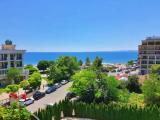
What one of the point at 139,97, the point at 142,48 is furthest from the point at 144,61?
the point at 139,97

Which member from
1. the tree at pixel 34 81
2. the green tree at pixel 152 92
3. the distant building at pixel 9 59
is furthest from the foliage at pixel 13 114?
the distant building at pixel 9 59

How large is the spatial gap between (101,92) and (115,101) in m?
2.93

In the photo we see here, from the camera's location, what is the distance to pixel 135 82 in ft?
266

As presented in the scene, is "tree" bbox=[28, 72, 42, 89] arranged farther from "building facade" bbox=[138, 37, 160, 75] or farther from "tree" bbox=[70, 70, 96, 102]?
"building facade" bbox=[138, 37, 160, 75]

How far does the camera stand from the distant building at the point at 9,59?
88.8 metres

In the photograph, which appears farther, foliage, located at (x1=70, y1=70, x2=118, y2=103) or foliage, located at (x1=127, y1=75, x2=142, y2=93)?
foliage, located at (x1=127, y1=75, x2=142, y2=93)

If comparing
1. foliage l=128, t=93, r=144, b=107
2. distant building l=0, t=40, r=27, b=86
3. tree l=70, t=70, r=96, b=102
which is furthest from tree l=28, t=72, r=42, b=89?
foliage l=128, t=93, r=144, b=107

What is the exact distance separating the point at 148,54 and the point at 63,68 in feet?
118

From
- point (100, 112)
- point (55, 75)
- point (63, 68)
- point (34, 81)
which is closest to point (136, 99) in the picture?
point (100, 112)

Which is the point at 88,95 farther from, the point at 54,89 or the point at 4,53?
the point at 4,53

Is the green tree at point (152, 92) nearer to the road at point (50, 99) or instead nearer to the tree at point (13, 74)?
the road at point (50, 99)

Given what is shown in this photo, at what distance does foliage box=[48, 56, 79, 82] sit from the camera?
91.9 m

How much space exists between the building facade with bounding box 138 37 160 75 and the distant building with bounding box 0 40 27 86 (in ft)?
139

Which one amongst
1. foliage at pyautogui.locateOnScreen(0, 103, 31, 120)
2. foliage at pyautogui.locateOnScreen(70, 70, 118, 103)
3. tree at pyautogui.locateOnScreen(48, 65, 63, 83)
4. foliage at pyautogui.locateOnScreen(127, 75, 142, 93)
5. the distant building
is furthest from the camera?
tree at pyautogui.locateOnScreen(48, 65, 63, 83)
